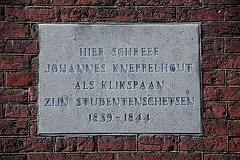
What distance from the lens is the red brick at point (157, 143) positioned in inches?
69.1

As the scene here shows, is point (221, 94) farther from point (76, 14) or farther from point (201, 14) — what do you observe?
point (76, 14)

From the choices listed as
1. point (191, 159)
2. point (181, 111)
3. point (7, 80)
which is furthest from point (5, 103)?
point (191, 159)

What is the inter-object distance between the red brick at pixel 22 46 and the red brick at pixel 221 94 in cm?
123

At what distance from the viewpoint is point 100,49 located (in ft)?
5.84

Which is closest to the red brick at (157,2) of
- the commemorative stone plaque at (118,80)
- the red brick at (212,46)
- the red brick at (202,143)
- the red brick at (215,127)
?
the commemorative stone plaque at (118,80)

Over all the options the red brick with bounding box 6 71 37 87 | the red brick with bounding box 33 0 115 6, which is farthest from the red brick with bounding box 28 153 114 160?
the red brick with bounding box 33 0 115 6

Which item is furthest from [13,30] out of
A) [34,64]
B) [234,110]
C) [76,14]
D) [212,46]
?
[234,110]

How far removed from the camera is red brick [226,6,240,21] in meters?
1.80

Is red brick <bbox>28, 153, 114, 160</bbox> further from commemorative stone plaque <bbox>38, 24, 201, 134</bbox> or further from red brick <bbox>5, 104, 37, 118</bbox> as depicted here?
red brick <bbox>5, 104, 37, 118</bbox>

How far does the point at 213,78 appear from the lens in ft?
5.84

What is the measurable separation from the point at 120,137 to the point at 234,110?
0.81m

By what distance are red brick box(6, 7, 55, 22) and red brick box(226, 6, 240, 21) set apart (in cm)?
123

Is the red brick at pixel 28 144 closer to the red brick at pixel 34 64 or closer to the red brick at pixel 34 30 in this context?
the red brick at pixel 34 64

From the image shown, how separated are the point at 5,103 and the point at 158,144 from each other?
1088 mm
